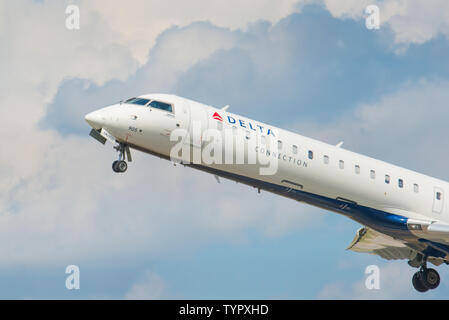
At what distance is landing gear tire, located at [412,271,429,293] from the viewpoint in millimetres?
42250

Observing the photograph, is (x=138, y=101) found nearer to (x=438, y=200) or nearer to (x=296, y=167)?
(x=296, y=167)

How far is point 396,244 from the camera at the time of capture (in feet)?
138

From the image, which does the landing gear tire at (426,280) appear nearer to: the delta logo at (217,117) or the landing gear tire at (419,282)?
the landing gear tire at (419,282)

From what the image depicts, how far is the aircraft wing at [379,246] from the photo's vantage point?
4169cm

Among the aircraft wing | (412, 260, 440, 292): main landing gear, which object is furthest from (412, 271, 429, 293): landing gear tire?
the aircraft wing

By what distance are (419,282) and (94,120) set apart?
62.6 ft

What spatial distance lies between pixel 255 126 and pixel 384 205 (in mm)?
7172

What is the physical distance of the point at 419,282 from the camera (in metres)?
42.3

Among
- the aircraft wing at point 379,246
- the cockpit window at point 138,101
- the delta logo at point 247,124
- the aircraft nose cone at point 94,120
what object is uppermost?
the cockpit window at point 138,101

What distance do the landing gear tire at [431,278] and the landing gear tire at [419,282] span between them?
147mm

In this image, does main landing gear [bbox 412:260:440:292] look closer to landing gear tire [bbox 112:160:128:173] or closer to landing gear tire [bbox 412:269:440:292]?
landing gear tire [bbox 412:269:440:292]

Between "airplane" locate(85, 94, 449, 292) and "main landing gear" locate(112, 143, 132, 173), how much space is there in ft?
0.13

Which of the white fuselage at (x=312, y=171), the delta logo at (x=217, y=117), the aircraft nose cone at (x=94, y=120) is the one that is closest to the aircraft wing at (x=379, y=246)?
the white fuselage at (x=312, y=171)

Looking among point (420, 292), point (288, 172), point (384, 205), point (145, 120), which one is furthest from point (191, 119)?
point (420, 292)
